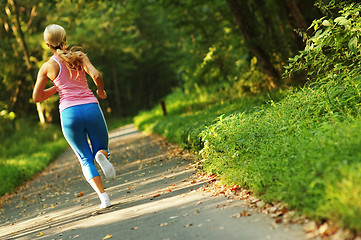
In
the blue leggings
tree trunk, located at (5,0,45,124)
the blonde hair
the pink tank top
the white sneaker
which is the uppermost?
tree trunk, located at (5,0,45,124)

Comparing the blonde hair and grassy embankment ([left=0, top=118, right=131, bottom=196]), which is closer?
the blonde hair

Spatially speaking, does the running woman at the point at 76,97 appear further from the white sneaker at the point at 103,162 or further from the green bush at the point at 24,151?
the green bush at the point at 24,151

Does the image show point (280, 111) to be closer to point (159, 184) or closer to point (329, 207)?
point (159, 184)

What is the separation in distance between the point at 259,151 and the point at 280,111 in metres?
1.36

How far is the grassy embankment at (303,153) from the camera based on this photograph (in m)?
3.33

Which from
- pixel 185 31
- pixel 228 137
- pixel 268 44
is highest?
pixel 185 31

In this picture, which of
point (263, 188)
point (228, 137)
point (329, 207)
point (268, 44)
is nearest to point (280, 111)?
point (228, 137)

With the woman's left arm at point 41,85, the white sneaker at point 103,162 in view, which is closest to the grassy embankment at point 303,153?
the white sneaker at point 103,162

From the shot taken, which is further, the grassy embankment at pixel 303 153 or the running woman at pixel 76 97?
the running woman at pixel 76 97

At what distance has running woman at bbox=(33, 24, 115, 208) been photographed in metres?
5.58

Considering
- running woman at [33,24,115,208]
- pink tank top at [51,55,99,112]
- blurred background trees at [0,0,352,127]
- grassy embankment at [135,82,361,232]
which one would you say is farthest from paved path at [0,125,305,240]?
blurred background trees at [0,0,352,127]

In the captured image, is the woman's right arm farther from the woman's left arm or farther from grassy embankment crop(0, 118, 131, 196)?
grassy embankment crop(0, 118, 131, 196)

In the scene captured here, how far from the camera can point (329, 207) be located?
129 inches

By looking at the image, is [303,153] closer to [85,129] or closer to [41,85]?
[85,129]
